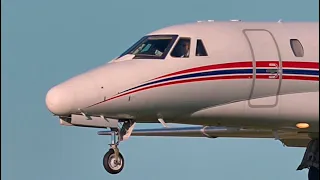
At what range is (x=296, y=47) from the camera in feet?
102

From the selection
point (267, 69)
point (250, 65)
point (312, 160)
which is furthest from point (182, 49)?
point (312, 160)

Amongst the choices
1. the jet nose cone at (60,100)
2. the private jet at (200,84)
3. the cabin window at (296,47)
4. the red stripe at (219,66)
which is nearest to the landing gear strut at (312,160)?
the private jet at (200,84)

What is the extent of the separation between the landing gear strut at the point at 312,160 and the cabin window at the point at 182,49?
537 cm

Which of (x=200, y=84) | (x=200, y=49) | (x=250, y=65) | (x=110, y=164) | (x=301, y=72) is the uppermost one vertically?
(x=200, y=49)

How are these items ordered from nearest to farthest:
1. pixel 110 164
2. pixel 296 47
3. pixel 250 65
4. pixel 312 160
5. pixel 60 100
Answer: pixel 60 100 → pixel 110 164 → pixel 250 65 → pixel 296 47 → pixel 312 160

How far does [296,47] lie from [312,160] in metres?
4.08

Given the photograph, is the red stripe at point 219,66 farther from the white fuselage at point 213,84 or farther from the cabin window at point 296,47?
the cabin window at point 296,47

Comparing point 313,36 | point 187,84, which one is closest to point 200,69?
point 187,84

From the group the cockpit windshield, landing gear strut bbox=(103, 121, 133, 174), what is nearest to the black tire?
landing gear strut bbox=(103, 121, 133, 174)

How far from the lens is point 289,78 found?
→ 100 feet

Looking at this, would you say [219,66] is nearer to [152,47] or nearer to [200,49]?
[200,49]

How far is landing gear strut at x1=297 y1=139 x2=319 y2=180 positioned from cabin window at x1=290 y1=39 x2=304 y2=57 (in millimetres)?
3673

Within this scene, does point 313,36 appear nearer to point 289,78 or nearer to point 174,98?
point 289,78

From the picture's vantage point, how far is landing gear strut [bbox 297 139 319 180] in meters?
33.8
